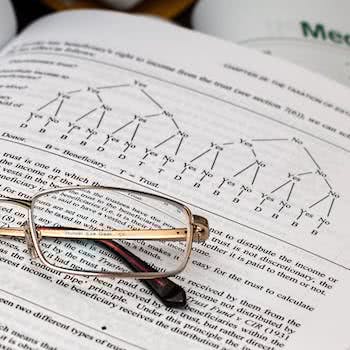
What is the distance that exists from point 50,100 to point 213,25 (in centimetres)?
20

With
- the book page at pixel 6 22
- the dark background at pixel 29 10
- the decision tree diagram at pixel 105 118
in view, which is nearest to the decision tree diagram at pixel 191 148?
the decision tree diagram at pixel 105 118

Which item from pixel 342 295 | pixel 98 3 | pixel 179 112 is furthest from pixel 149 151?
pixel 98 3

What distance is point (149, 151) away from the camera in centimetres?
54

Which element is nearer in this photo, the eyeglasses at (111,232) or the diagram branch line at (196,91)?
the eyeglasses at (111,232)

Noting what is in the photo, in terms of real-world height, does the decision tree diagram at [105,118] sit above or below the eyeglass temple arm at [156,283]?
above

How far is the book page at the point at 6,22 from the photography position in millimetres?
→ 658

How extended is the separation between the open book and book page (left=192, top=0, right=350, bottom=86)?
5 cm

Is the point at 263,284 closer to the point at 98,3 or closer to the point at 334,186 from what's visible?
the point at 334,186

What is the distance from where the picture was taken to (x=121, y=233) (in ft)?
1.51

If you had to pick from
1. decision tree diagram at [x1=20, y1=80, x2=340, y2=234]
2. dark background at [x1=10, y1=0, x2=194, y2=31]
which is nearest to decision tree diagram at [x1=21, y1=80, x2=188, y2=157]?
decision tree diagram at [x1=20, y1=80, x2=340, y2=234]

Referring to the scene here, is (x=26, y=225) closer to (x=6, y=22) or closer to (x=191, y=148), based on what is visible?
(x=191, y=148)

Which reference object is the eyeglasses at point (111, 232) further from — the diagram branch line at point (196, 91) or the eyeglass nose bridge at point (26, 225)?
the diagram branch line at point (196, 91)

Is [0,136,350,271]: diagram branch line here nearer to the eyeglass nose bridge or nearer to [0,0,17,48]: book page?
the eyeglass nose bridge

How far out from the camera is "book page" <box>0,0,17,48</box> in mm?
658
